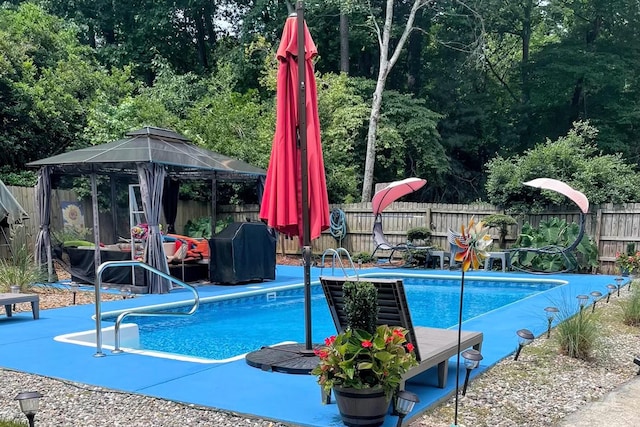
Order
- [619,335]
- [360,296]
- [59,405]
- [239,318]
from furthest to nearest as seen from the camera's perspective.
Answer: [239,318]
[619,335]
[59,405]
[360,296]

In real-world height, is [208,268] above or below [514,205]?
below

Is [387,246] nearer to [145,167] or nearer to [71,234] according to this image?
[145,167]

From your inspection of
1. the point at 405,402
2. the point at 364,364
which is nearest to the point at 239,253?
the point at 364,364

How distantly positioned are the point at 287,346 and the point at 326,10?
1737 centimetres

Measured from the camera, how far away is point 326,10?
2009 cm

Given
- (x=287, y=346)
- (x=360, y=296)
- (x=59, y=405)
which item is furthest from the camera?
(x=287, y=346)

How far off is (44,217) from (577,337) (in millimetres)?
8641

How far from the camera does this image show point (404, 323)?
3445 millimetres

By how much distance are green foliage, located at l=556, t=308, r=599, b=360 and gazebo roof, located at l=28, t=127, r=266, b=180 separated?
6125 mm

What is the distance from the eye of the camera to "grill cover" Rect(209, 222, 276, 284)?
9828mm

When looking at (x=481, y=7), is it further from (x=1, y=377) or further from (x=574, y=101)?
(x=1, y=377)

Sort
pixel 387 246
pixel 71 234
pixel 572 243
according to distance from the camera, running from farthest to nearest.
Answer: pixel 387 246, pixel 71 234, pixel 572 243

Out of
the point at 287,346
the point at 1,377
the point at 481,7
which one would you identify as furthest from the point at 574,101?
the point at 1,377

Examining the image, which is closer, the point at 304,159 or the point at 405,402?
the point at 405,402
